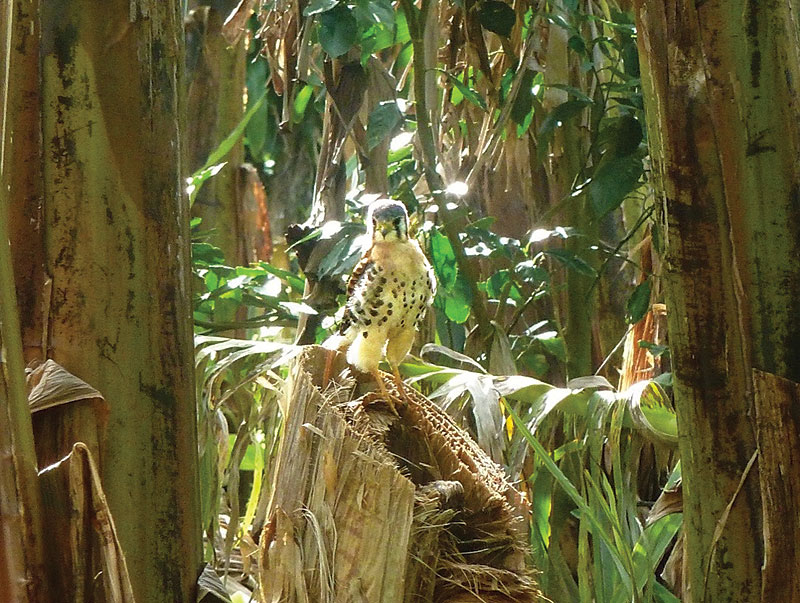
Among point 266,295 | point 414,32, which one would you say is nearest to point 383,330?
point 266,295

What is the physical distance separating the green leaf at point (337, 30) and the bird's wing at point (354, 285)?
0.42 meters

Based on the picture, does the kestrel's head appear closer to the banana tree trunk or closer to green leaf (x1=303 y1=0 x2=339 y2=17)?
green leaf (x1=303 y1=0 x2=339 y2=17)

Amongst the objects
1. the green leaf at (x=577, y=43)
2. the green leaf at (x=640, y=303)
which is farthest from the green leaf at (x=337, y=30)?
the green leaf at (x=640, y=303)

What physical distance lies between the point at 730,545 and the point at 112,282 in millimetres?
688

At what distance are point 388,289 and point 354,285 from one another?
116 mm

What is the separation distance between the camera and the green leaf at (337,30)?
1968 millimetres

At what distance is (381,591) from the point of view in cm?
107

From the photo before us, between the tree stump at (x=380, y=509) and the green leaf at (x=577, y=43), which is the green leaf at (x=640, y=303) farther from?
the tree stump at (x=380, y=509)

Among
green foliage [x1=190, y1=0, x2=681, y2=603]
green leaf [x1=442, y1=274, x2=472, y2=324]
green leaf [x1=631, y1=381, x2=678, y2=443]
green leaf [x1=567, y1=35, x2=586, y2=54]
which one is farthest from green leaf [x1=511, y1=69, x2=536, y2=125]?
green leaf [x1=631, y1=381, x2=678, y2=443]

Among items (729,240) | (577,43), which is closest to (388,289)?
(577,43)

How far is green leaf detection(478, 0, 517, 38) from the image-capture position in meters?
2.11

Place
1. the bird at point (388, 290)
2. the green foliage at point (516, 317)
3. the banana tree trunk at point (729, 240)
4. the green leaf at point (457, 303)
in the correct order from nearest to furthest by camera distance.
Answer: the banana tree trunk at point (729, 240) → the green foliage at point (516, 317) → the bird at point (388, 290) → the green leaf at point (457, 303)

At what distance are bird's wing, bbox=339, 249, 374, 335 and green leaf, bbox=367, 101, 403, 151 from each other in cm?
26

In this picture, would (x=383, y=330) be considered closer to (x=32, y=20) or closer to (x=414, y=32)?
(x=414, y=32)
